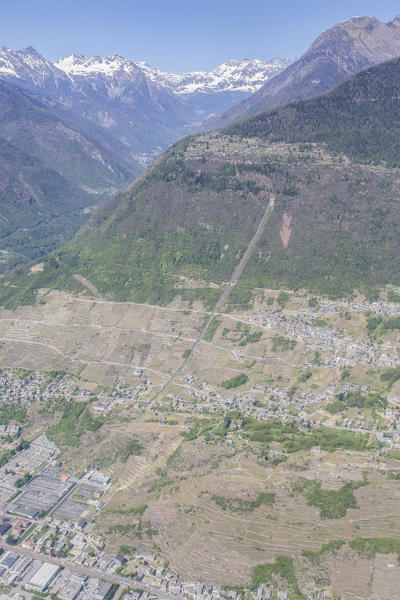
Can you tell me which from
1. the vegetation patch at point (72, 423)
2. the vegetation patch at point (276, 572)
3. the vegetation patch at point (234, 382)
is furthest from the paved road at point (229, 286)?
the vegetation patch at point (276, 572)

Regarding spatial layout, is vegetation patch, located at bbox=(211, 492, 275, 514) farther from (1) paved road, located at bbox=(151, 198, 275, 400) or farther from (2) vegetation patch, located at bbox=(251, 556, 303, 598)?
(1) paved road, located at bbox=(151, 198, 275, 400)

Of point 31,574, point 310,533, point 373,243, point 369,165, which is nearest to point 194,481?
point 310,533

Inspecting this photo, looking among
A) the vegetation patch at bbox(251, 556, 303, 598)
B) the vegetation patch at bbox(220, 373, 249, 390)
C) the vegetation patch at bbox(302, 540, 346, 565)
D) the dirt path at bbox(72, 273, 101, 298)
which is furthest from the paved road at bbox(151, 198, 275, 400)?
the vegetation patch at bbox(302, 540, 346, 565)

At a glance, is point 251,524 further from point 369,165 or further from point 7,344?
point 369,165

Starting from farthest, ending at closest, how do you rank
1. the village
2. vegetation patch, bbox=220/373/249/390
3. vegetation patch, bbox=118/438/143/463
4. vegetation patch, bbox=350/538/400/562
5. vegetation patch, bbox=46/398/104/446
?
vegetation patch, bbox=220/373/249/390 → vegetation patch, bbox=46/398/104/446 → vegetation patch, bbox=118/438/143/463 → the village → vegetation patch, bbox=350/538/400/562

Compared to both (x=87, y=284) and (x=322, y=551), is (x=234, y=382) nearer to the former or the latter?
(x=322, y=551)

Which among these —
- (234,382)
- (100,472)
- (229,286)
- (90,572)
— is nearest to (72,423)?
(100,472)

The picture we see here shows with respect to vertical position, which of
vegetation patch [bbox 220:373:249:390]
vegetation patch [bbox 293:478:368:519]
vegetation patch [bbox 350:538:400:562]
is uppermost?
vegetation patch [bbox 220:373:249:390]
